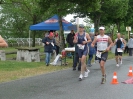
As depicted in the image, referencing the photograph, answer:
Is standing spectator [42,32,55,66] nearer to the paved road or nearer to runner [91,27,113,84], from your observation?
the paved road

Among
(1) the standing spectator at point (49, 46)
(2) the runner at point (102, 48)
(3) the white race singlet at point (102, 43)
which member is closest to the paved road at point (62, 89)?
(2) the runner at point (102, 48)

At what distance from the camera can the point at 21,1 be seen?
103ft

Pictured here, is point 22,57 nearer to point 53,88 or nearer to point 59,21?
point 59,21

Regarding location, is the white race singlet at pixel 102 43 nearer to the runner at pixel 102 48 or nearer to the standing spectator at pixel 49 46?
the runner at pixel 102 48

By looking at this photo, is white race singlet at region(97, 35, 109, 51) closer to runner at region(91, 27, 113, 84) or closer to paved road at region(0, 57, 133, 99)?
runner at region(91, 27, 113, 84)

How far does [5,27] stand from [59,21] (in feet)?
98.7

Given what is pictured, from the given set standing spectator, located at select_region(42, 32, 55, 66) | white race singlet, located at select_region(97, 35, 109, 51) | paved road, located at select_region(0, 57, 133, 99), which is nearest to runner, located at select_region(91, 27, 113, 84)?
white race singlet, located at select_region(97, 35, 109, 51)

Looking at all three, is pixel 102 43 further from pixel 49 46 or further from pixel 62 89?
pixel 49 46

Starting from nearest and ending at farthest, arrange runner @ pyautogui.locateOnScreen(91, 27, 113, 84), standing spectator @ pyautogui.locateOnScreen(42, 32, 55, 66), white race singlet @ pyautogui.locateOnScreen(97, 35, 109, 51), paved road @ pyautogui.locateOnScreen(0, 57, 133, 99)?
1. paved road @ pyautogui.locateOnScreen(0, 57, 133, 99)
2. runner @ pyautogui.locateOnScreen(91, 27, 113, 84)
3. white race singlet @ pyautogui.locateOnScreen(97, 35, 109, 51)
4. standing spectator @ pyautogui.locateOnScreen(42, 32, 55, 66)

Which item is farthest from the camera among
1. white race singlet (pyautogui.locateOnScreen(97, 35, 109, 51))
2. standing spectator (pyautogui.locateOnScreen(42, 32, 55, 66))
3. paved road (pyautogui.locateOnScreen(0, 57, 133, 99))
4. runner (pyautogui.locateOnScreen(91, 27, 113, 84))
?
standing spectator (pyautogui.locateOnScreen(42, 32, 55, 66))

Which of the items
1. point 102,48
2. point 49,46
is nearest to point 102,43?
point 102,48

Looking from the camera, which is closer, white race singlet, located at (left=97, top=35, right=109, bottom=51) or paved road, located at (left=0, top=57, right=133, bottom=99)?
paved road, located at (left=0, top=57, right=133, bottom=99)

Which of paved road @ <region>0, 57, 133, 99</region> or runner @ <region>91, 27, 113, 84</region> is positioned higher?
runner @ <region>91, 27, 113, 84</region>

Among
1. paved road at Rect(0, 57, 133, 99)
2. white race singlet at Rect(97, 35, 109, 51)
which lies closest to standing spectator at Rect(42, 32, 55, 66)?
paved road at Rect(0, 57, 133, 99)
